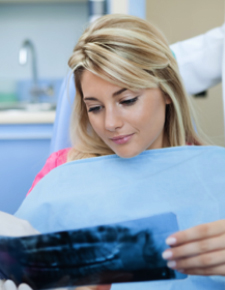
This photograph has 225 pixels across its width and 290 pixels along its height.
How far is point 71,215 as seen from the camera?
530mm

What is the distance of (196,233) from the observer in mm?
433

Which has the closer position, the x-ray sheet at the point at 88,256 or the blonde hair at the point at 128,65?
the x-ray sheet at the point at 88,256

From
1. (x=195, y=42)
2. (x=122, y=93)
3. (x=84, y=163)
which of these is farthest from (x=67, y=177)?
(x=195, y=42)

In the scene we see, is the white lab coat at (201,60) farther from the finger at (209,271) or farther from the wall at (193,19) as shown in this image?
the wall at (193,19)

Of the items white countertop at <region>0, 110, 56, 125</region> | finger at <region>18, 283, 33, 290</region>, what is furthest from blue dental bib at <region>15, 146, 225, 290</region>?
white countertop at <region>0, 110, 56, 125</region>

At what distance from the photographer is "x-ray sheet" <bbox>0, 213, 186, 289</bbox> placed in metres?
0.41

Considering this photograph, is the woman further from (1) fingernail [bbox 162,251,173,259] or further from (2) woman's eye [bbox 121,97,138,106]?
(1) fingernail [bbox 162,251,173,259]

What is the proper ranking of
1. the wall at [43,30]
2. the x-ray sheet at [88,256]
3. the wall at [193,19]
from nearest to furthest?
1. the x-ray sheet at [88,256]
2. the wall at [43,30]
3. the wall at [193,19]

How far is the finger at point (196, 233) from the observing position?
422mm

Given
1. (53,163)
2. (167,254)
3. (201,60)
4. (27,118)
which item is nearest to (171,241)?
(167,254)

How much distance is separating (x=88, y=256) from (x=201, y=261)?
0.45 ft

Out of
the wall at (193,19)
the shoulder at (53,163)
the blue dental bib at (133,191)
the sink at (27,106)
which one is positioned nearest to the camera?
the blue dental bib at (133,191)

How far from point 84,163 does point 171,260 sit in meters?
0.23

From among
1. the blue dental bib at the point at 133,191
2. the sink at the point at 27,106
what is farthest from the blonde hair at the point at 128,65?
the sink at the point at 27,106
